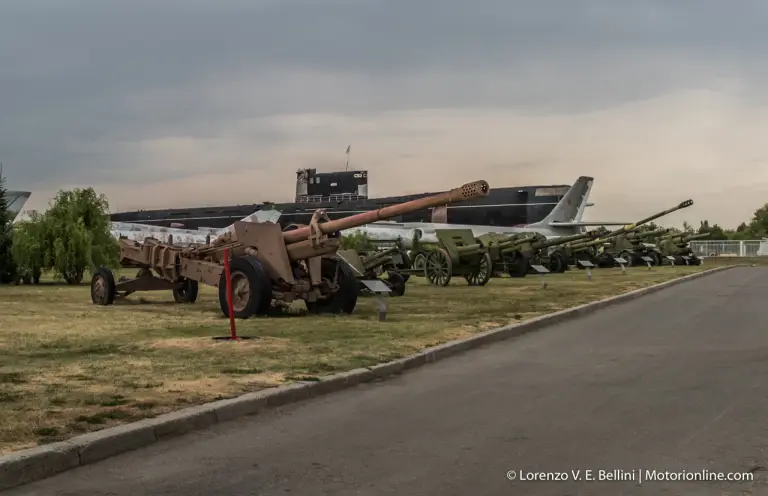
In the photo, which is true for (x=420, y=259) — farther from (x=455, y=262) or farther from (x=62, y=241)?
(x=62, y=241)

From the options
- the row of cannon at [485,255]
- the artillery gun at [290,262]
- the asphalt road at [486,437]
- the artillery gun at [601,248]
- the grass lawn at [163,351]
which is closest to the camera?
the asphalt road at [486,437]

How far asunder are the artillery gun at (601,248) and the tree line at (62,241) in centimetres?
2240

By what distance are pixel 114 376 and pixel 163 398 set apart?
134 centimetres

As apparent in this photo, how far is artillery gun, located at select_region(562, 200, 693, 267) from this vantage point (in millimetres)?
40378

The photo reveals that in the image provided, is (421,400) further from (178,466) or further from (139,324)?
(139,324)

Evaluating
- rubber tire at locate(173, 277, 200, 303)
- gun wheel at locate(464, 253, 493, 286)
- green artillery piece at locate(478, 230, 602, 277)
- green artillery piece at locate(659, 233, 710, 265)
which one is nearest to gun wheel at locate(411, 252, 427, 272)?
gun wheel at locate(464, 253, 493, 286)

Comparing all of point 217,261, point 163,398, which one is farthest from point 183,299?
point 163,398

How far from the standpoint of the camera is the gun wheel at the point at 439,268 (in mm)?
27234

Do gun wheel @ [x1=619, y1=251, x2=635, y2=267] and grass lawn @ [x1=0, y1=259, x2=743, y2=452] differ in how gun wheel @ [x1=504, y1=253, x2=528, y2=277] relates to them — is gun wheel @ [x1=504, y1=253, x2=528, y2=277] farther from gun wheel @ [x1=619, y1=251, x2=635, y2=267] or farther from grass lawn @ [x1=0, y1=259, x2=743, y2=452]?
gun wheel @ [x1=619, y1=251, x2=635, y2=267]

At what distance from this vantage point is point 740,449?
550cm

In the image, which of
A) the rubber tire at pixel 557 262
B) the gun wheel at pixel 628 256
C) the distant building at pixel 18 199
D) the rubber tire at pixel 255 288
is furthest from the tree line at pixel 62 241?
the gun wheel at pixel 628 256

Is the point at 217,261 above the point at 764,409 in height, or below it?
above

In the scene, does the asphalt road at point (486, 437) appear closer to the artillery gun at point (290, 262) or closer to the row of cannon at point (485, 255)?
the artillery gun at point (290, 262)

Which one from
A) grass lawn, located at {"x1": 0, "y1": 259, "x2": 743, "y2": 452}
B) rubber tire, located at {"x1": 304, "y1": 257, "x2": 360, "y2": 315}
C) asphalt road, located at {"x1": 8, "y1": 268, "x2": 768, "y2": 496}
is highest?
rubber tire, located at {"x1": 304, "y1": 257, "x2": 360, "y2": 315}
